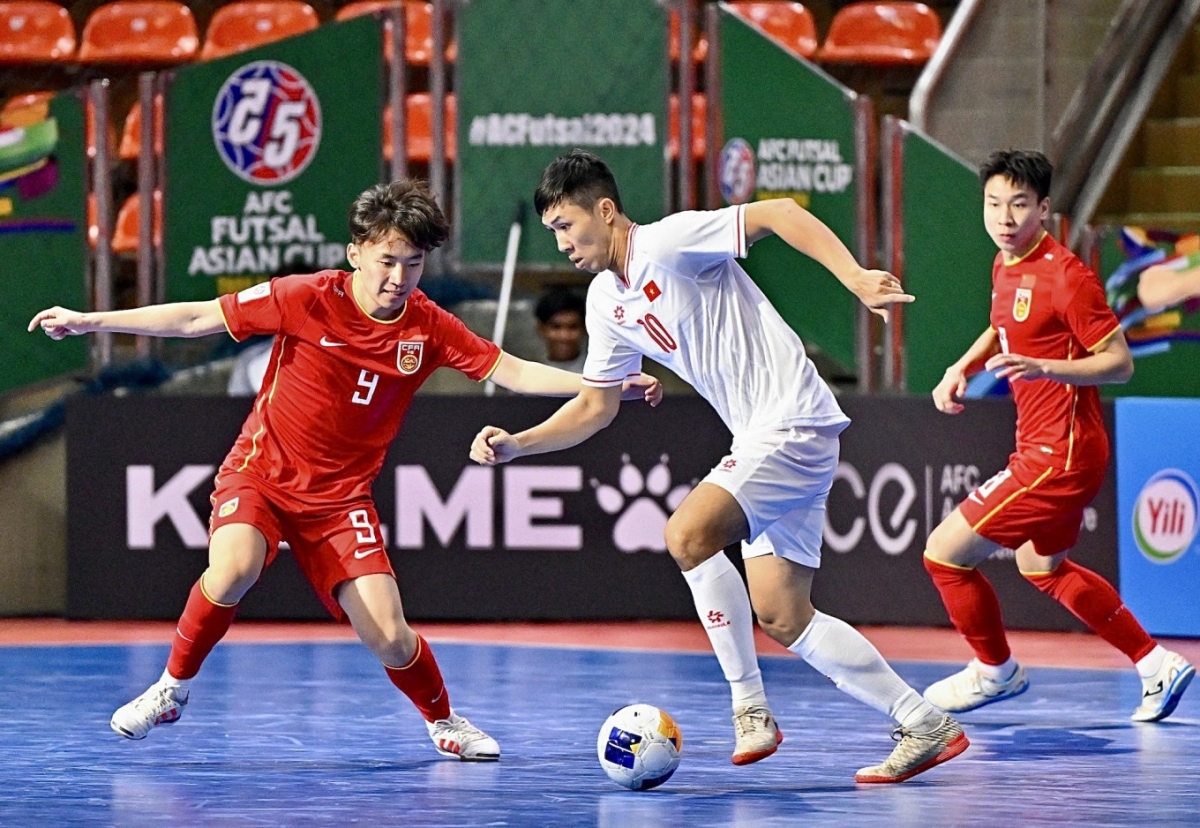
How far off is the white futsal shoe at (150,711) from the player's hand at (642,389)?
5.45ft

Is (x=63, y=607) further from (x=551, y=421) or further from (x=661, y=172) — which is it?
(x=551, y=421)

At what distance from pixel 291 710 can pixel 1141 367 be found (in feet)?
17.0

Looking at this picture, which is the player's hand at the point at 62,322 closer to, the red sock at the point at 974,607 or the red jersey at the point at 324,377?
the red jersey at the point at 324,377

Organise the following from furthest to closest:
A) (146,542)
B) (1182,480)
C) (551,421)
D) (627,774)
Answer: (146,542) < (1182,480) < (551,421) < (627,774)

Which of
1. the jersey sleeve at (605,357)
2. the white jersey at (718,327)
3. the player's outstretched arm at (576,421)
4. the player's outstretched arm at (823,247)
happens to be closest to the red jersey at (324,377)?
the player's outstretched arm at (576,421)

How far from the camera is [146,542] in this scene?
9.83m

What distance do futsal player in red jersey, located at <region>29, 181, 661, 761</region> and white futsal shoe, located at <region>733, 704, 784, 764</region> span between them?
84 cm

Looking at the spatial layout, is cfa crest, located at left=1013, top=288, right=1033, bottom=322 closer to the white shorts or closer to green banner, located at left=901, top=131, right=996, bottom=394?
the white shorts

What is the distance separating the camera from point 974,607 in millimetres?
6836

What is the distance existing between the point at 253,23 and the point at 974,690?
318 inches

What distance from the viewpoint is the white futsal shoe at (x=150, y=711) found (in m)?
5.96

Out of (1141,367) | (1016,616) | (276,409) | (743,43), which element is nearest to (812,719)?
(276,409)

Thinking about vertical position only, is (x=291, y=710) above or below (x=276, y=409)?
below

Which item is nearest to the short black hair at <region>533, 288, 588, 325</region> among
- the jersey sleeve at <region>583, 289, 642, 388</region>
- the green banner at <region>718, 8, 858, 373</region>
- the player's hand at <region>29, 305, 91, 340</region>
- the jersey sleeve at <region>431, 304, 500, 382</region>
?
the green banner at <region>718, 8, 858, 373</region>
